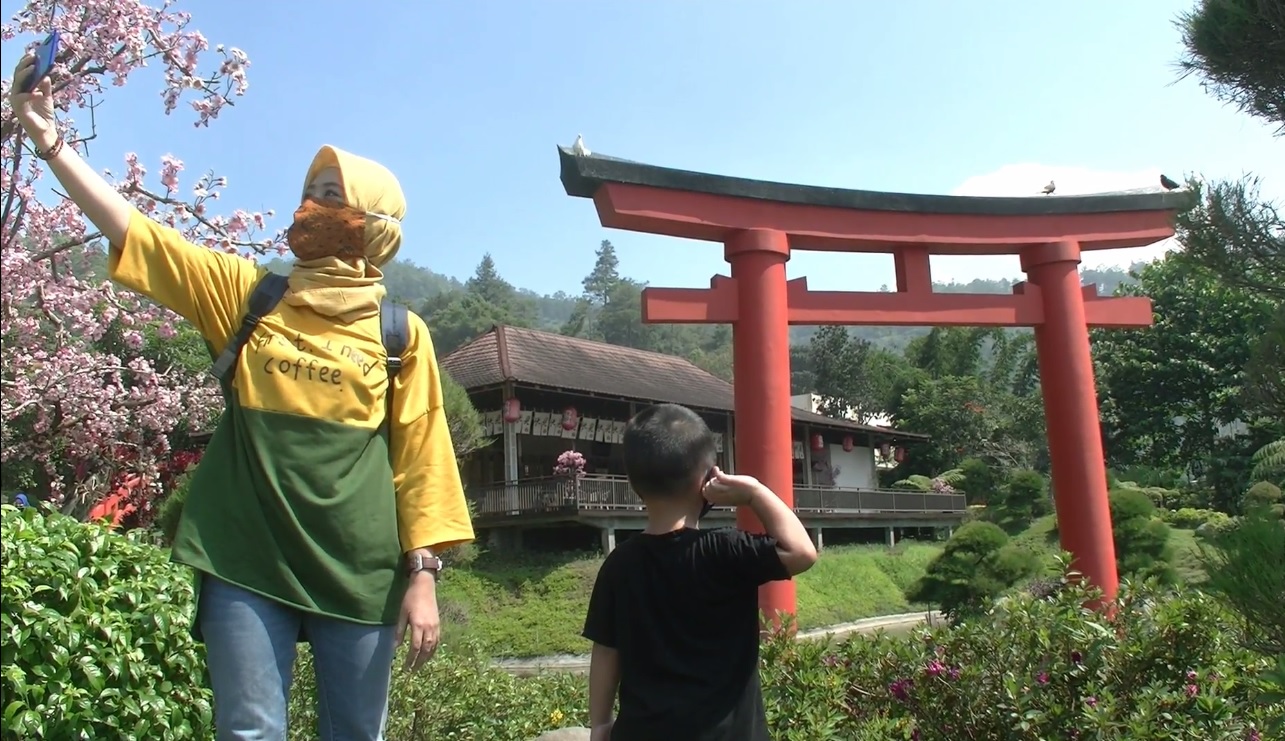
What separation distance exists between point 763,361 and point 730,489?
4.63 m

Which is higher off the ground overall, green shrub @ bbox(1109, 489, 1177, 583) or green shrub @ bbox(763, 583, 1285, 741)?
green shrub @ bbox(1109, 489, 1177, 583)

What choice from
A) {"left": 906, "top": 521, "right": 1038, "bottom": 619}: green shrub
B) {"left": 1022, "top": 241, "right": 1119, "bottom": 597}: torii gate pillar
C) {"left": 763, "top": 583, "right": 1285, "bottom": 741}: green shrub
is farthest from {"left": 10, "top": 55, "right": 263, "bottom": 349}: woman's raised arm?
{"left": 906, "top": 521, "right": 1038, "bottom": 619}: green shrub

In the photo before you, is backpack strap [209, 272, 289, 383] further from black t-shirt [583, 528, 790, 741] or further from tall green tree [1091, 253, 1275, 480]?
tall green tree [1091, 253, 1275, 480]

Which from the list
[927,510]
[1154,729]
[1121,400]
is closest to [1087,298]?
[1154,729]

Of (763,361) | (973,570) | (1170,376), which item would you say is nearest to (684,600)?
(763,361)

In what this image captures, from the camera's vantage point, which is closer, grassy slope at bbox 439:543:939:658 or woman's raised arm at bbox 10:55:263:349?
woman's raised arm at bbox 10:55:263:349

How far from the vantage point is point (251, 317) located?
1997mm

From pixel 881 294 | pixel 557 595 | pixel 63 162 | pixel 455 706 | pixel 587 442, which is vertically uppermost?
pixel 587 442

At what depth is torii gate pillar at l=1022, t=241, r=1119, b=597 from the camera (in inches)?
284

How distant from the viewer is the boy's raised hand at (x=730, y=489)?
6.42 ft

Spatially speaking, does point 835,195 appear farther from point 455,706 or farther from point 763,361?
point 455,706

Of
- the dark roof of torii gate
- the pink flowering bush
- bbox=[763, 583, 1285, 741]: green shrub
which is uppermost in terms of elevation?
the dark roof of torii gate

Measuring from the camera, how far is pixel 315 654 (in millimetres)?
1894

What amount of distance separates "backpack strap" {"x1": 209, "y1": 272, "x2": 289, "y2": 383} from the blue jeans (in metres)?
0.42
